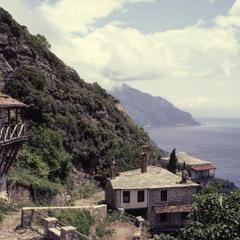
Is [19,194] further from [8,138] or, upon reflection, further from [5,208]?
[8,138]

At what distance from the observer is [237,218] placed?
19297mm

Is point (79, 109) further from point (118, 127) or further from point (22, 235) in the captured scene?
point (22, 235)

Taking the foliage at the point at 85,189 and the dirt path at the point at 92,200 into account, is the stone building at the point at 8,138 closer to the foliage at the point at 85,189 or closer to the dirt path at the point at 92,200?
the dirt path at the point at 92,200

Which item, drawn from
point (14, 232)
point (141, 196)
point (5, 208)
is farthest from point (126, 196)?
point (14, 232)

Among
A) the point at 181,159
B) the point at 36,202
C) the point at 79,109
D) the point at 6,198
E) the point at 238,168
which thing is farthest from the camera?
the point at 238,168

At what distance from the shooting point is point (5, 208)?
107 ft

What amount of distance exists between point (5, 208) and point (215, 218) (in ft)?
55.5

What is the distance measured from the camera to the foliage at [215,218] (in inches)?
739

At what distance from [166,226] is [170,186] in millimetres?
3926

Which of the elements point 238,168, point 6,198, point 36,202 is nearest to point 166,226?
point 36,202

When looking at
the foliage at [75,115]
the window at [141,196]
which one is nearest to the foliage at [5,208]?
the window at [141,196]

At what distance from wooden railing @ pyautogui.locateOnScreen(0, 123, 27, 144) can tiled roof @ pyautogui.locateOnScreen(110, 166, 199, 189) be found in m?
15.6

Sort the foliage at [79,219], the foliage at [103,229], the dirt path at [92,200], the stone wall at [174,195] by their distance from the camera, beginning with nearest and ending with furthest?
1. the foliage at [79,219]
2. the foliage at [103,229]
3. the dirt path at [92,200]
4. the stone wall at [174,195]

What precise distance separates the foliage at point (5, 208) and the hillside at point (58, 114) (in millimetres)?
10202
